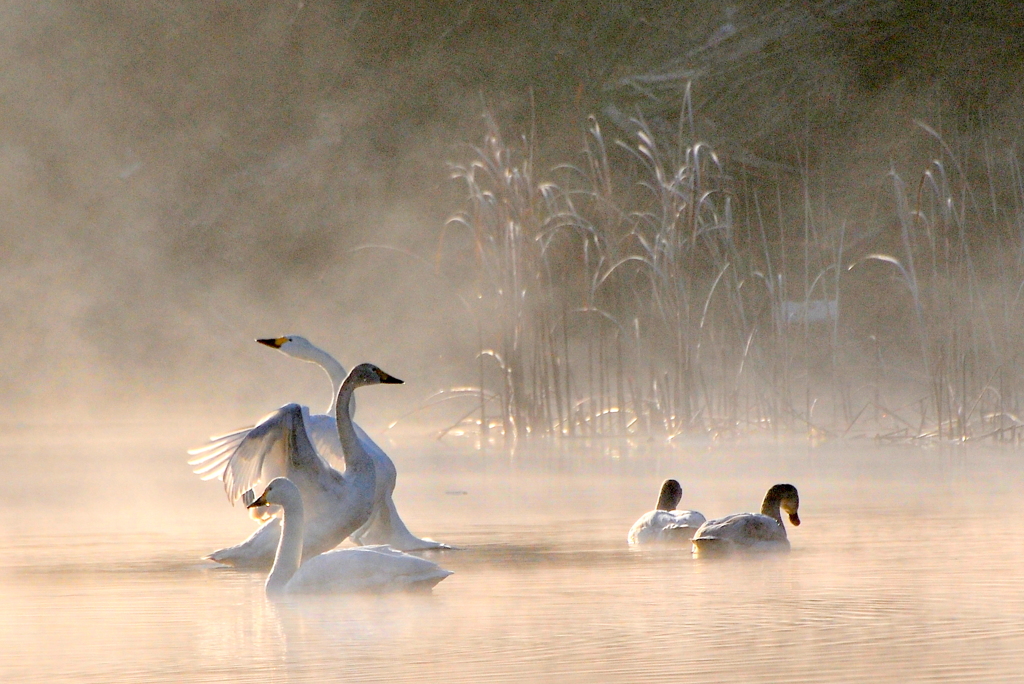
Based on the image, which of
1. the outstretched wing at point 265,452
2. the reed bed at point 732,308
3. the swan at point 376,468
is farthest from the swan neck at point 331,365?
the reed bed at point 732,308

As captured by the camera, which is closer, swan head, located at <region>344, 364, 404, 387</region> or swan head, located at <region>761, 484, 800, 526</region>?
swan head, located at <region>344, 364, 404, 387</region>

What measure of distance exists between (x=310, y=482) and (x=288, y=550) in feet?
1.72

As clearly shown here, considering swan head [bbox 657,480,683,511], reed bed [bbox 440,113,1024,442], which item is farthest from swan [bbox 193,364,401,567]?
reed bed [bbox 440,113,1024,442]

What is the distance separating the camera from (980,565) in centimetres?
530

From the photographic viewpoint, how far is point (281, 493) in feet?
17.3

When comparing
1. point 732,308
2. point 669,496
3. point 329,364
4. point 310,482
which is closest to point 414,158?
point 732,308

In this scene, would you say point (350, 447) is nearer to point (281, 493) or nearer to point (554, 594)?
point (281, 493)

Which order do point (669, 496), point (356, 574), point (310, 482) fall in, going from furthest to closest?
A: point (669, 496) < point (310, 482) < point (356, 574)

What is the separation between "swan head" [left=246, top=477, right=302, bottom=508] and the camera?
527cm

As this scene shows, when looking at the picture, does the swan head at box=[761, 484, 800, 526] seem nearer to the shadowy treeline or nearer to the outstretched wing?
the outstretched wing

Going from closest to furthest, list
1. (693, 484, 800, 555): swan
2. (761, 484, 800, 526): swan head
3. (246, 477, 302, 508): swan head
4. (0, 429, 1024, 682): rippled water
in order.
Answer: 1. (0, 429, 1024, 682): rippled water
2. (246, 477, 302, 508): swan head
3. (693, 484, 800, 555): swan
4. (761, 484, 800, 526): swan head

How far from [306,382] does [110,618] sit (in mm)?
13102

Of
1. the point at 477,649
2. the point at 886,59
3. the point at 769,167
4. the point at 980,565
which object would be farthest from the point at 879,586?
the point at 886,59

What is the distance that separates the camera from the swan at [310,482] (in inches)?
221
